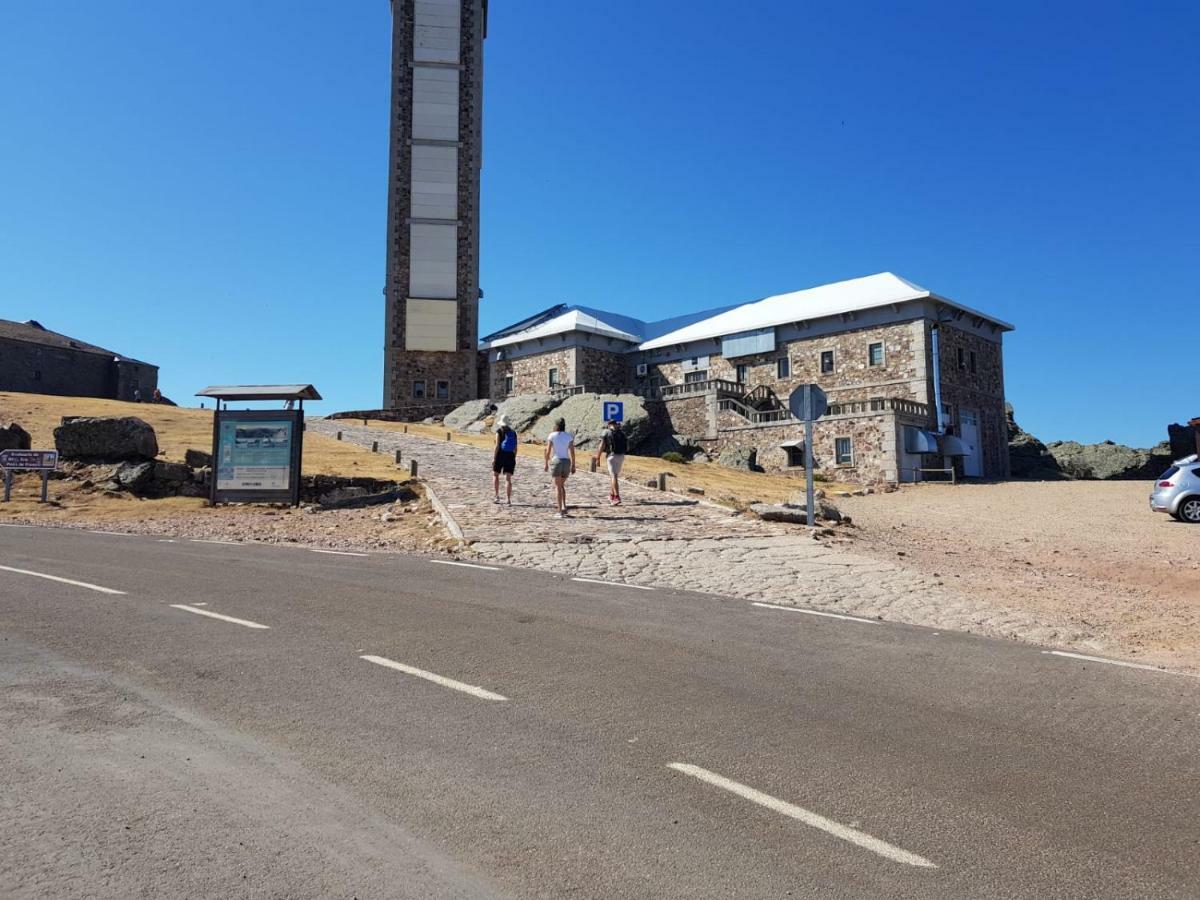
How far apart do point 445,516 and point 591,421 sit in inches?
1000

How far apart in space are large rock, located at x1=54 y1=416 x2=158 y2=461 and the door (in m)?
35.0

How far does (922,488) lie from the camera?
32.0 meters

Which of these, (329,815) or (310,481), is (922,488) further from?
(329,815)

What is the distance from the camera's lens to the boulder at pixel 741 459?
39.4m

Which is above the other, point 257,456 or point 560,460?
point 257,456

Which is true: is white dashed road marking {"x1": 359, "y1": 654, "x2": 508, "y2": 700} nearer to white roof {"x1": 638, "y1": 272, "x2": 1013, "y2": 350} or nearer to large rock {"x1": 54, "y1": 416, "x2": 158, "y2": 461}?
large rock {"x1": 54, "y1": 416, "x2": 158, "y2": 461}

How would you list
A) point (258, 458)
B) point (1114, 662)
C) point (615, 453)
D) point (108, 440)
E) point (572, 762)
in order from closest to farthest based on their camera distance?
1. point (572, 762)
2. point (1114, 662)
3. point (615, 453)
4. point (258, 458)
5. point (108, 440)

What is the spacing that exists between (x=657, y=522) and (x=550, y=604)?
6.53m

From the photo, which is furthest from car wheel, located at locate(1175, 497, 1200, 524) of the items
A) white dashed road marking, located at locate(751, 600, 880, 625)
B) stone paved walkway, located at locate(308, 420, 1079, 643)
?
white dashed road marking, located at locate(751, 600, 880, 625)

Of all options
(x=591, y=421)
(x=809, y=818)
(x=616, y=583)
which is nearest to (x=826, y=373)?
(x=591, y=421)

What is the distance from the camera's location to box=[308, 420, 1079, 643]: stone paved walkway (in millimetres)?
8164

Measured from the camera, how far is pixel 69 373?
63500 millimetres

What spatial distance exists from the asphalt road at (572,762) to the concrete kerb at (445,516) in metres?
5.65

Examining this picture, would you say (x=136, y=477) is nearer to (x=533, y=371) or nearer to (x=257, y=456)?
(x=257, y=456)
